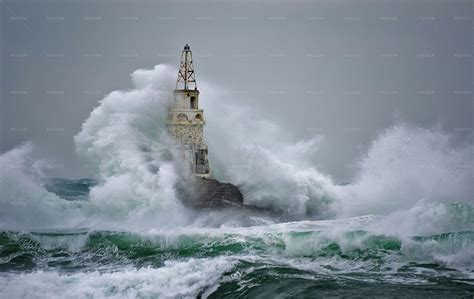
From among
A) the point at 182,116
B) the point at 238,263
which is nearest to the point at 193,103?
the point at 182,116

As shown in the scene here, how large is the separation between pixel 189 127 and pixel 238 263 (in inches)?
593

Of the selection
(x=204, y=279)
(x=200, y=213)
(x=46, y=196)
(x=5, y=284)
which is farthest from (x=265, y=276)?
(x=46, y=196)

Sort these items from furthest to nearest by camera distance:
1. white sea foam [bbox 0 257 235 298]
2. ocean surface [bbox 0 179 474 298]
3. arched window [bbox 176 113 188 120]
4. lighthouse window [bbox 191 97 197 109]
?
lighthouse window [bbox 191 97 197 109] → arched window [bbox 176 113 188 120] → ocean surface [bbox 0 179 474 298] → white sea foam [bbox 0 257 235 298]

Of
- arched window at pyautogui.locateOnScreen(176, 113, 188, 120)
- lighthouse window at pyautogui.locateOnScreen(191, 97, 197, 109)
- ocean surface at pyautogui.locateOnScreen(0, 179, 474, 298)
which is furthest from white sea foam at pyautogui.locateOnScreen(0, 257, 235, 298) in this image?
lighthouse window at pyautogui.locateOnScreen(191, 97, 197, 109)

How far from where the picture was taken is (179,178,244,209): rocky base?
27.4 meters

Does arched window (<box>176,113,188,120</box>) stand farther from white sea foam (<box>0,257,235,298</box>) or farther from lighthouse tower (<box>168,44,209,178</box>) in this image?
white sea foam (<box>0,257,235,298</box>)

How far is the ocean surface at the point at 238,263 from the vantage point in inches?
570

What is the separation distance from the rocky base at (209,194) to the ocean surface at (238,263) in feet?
17.2

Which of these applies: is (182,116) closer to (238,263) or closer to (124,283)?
(238,263)

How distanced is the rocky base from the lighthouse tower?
1373 mm

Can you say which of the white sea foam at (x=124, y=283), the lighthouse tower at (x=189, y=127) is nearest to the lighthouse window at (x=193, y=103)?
the lighthouse tower at (x=189, y=127)

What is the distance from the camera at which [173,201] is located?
87.8 ft

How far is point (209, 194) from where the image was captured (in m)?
28.3

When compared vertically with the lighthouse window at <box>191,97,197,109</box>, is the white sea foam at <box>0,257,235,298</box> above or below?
below
